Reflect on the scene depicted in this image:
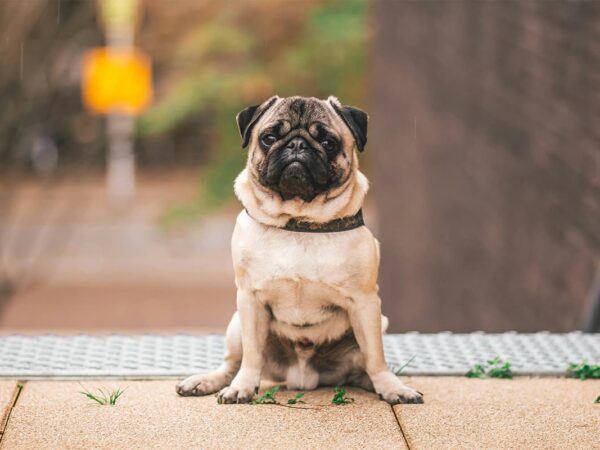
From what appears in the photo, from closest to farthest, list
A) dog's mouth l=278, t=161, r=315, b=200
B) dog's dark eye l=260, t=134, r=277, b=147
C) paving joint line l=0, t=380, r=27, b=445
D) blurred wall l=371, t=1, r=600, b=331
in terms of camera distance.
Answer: paving joint line l=0, t=380, r=27, b=445 → dog's mouth l=278, t=161, r=315, b=200 → dog's dark eye l=260, t=134, r=277, b=147 → blurred wall l=371, t=1, r=600, b=331

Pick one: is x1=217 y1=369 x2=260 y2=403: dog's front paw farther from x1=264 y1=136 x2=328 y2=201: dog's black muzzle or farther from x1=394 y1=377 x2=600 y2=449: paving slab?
x1=264 y1=136 x2=328 y2=201: dog's black muzzle

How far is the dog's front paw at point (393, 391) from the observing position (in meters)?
3.98

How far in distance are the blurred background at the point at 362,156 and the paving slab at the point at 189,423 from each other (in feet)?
8.09

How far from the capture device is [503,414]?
3.87m

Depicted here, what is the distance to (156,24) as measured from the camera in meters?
20.1

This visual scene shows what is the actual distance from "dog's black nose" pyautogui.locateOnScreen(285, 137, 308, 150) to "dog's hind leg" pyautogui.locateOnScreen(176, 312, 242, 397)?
29.0 inches

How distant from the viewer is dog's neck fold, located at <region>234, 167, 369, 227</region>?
3914mm

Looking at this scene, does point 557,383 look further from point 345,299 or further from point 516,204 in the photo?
point 516,204

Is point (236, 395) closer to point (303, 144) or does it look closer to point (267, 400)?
point (267, 400)

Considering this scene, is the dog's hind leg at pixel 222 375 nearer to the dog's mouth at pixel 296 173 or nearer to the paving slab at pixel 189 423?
the paving slab at pixel 189 423

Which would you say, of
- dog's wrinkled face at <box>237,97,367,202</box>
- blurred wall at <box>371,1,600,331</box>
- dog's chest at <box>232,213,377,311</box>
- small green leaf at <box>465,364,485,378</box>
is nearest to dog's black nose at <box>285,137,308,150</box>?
dog's wrinkled face at <box>237,97,367,202</box>

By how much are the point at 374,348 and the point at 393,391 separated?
179 millimetres

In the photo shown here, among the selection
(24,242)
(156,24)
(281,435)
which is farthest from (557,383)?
(156,24)

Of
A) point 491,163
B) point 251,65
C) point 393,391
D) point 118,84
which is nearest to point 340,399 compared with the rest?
point 393,391
